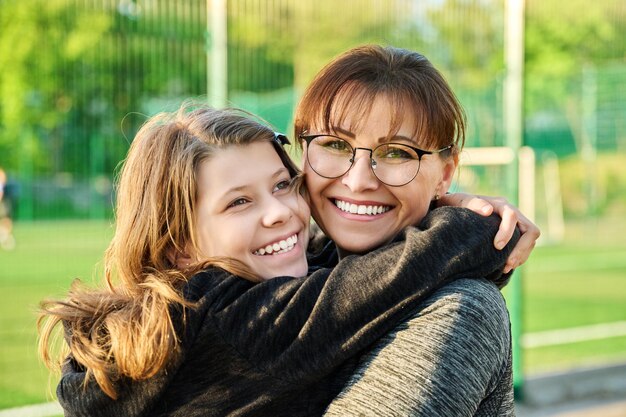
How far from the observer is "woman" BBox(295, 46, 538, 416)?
1794 millimetres

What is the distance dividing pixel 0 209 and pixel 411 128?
33.4 feet

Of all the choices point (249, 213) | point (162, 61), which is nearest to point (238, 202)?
point (249, 213)

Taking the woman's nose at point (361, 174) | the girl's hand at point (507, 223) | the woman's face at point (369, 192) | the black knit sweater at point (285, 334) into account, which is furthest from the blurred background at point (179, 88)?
the black knit sweater at point (285, 334)

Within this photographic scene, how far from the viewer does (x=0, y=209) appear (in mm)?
11406

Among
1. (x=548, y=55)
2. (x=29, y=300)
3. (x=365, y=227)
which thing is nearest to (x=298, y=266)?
(x=365, y=227)

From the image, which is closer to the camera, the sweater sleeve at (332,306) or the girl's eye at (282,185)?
the sweater sleeve at (332,306)

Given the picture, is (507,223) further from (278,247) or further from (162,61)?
(162,61)

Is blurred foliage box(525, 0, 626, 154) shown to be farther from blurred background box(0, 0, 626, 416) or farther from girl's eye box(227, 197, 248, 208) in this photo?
girl's eye box(227, 197, 248, 208)

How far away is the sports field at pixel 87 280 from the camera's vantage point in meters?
6.24

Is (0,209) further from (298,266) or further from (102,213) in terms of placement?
(298,266)

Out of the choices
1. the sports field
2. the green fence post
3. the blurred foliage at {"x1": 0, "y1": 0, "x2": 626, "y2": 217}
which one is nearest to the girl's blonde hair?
the sports field

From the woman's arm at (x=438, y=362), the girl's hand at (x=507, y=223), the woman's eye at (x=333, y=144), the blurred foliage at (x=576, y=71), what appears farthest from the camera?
the blurred foliage at (x=576, y=71)

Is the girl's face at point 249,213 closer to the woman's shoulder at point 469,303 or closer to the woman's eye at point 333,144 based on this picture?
the woman's eye at point 333,144

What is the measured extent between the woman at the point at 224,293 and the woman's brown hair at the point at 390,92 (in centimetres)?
20
